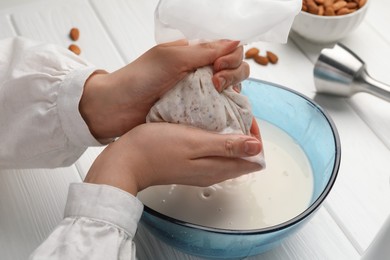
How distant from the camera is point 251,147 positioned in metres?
0.46

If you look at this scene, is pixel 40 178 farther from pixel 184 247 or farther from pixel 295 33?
pixel 295 33

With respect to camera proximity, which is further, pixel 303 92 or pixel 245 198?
pixel 303 92

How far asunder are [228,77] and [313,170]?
0.47 ft

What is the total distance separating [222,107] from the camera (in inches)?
18.9

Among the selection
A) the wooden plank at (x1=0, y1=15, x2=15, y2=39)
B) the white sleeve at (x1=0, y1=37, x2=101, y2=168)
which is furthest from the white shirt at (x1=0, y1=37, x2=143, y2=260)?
the wooden plank at (x1=0, y1=15, x2=15, y2=39)

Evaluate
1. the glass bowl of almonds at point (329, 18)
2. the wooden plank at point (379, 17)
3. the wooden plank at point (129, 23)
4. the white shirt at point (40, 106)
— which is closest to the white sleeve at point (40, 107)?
the white shirt at point (40, 106)

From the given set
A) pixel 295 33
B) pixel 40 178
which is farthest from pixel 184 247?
pixel 295 33

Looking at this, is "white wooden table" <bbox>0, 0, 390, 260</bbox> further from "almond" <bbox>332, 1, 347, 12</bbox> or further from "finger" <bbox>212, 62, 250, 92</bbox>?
"finger" <bbox>212, 62, 250, 92</bbox>

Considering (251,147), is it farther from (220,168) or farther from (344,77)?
(344,77)

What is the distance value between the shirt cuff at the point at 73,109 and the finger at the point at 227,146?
126 millimetres

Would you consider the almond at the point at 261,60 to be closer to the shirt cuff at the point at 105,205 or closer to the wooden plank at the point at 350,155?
the wooden plank at the point at 350,155

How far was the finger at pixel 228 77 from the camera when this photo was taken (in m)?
0.49

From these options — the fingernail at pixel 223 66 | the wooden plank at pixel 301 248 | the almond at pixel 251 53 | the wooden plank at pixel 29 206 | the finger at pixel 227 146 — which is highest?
the fingernail at pixel 223 66

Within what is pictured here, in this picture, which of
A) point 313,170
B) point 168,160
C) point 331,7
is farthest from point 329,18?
point 168,160
